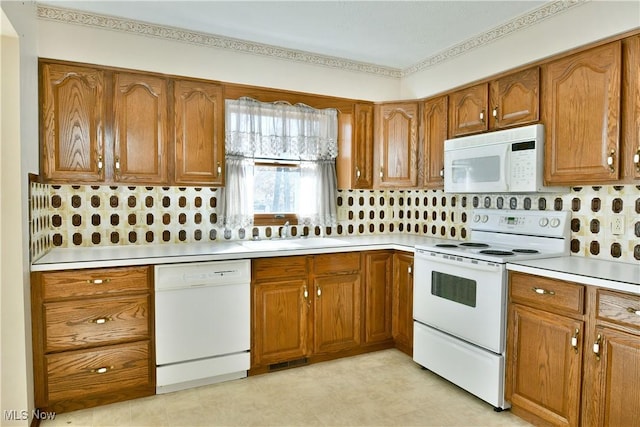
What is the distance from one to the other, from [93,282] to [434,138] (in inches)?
107

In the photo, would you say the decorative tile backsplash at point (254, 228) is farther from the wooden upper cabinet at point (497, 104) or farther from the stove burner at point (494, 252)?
the wooden upper cabinet at point (497, 104)

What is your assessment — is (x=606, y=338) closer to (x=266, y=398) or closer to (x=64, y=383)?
(x=266, y=398)

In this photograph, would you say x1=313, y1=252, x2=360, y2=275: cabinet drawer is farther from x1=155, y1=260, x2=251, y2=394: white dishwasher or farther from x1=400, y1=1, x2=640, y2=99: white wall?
x1=400, y1=1, x2=640, y2=99: white wall

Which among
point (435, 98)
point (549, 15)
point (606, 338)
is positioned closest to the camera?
point (606, 338)

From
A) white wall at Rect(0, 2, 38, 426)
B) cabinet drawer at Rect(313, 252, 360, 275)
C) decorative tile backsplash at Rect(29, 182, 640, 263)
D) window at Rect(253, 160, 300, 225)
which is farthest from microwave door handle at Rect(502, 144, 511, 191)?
white wall at Rect(0, 2, 38, 426)

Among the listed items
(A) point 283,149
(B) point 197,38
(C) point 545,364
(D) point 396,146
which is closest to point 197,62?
(B) point 197,38

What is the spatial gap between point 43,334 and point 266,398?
53.7 inches

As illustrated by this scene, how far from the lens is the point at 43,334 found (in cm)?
232

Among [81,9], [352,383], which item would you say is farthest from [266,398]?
[81,9]

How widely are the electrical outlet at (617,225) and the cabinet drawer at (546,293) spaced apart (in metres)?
0.66

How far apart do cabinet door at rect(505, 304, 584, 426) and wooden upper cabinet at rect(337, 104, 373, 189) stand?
171 cm

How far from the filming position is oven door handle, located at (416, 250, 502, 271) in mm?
2438

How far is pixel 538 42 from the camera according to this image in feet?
8.75

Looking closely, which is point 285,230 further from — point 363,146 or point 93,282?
point 93,282
